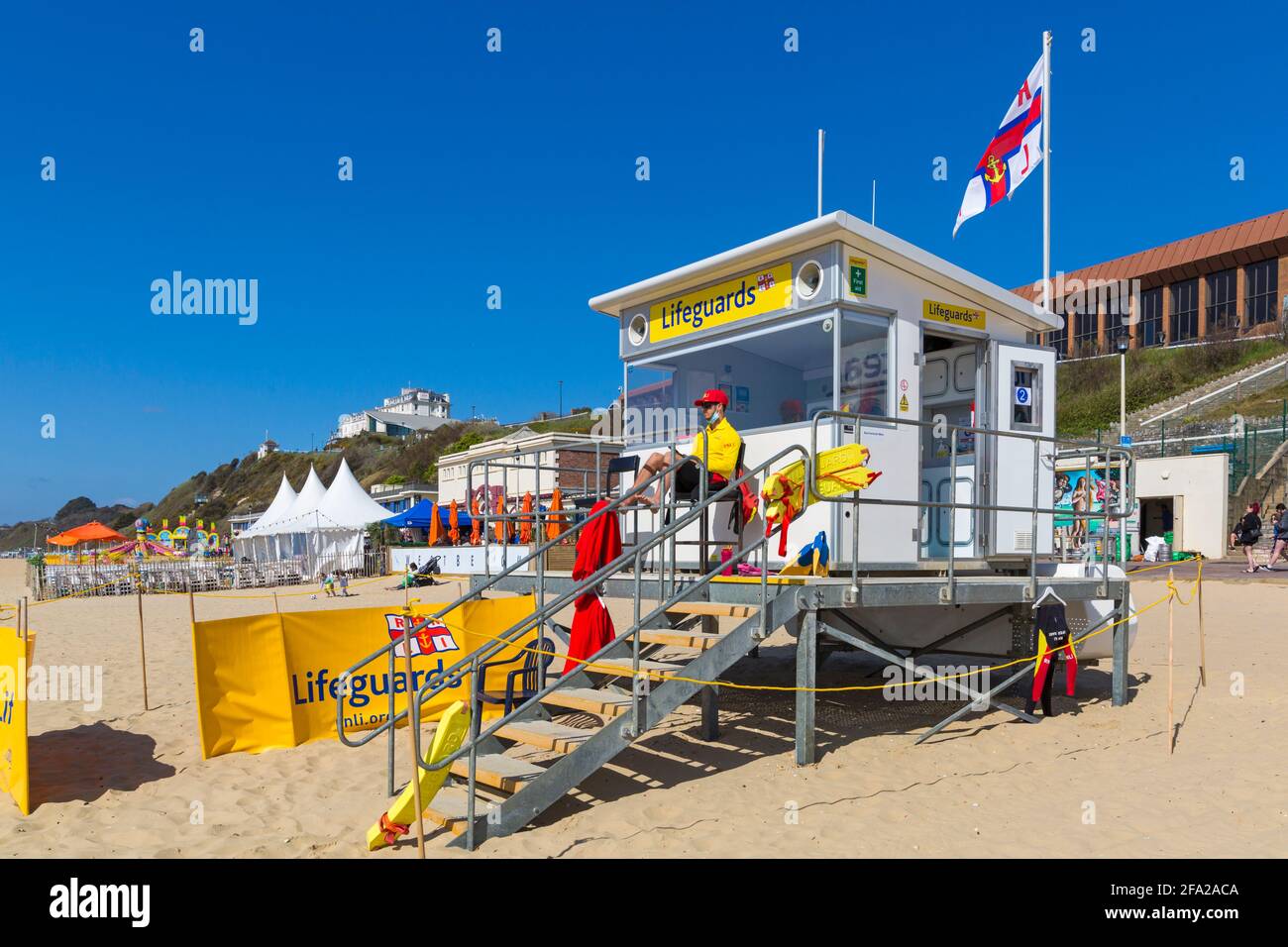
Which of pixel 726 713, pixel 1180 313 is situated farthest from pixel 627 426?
pixel 1180 313

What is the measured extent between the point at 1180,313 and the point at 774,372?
54.6m

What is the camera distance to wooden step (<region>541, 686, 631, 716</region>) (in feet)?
19.5

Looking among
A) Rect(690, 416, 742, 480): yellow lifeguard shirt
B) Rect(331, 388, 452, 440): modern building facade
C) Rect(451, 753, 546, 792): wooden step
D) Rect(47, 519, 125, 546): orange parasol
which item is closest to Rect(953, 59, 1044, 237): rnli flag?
Rect(690, 416, 742, 480): yellow lifeguard shirt

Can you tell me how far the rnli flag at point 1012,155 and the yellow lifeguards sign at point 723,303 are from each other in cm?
468

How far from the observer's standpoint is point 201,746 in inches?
295

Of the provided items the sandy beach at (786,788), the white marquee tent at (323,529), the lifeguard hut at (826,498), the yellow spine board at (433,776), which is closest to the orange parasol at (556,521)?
the lifeguard hut at (826,498)

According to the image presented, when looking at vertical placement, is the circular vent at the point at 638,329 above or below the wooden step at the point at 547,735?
above

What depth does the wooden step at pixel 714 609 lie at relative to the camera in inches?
247

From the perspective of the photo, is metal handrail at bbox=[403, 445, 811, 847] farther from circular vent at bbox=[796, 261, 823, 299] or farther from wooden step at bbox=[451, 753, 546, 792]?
circular vent at bbox=[796, 261, 823, 299]

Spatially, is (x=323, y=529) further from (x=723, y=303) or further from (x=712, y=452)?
(x=712, y=452)

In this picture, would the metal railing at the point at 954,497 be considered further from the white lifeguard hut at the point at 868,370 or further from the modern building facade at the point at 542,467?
the modern building facade at the point at 542,467

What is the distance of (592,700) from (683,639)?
0.76 metres

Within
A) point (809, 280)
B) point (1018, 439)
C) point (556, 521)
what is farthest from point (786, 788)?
point (1018, 439)

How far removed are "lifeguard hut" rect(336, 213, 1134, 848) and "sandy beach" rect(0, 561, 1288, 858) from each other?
0.41m
